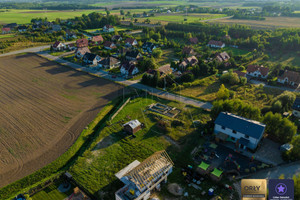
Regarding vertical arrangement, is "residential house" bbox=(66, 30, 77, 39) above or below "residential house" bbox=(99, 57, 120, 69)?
above

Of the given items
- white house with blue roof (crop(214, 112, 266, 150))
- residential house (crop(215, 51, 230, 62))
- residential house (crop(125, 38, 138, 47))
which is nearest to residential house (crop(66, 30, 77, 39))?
residential house (crop(125, 38, 138, 47))

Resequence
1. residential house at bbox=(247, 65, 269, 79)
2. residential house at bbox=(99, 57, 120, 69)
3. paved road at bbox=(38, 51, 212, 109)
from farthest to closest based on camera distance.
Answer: residential house at bbox=(99, 57, 120, 69) → residential house at bbox=(247, 65, 269, 79) → paved road at bbox=(38, 51, 212, 109)

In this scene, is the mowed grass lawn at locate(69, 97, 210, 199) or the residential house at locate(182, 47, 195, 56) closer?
the mowed grass lawn at locate(69, 97, 210, 199)

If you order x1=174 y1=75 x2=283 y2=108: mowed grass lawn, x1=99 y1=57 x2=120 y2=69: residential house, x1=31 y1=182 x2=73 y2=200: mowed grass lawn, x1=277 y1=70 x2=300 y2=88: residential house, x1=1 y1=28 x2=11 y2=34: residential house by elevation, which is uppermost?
x1=1 y1=28 x2=11 y2=34: residential house

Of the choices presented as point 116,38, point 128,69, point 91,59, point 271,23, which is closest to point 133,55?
point 128,69

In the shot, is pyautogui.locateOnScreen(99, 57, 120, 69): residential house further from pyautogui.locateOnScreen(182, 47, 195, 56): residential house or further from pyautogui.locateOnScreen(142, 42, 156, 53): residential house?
pyautogui.locateOnScreen(182, 47, 195, 56): residential house

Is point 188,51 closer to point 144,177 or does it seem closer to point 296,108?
point 296,108

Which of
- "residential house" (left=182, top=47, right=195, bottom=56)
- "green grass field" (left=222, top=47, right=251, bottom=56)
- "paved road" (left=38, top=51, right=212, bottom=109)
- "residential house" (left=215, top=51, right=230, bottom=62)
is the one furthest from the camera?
"green grass field" (left=222, top=47, right=251, bottom=56)

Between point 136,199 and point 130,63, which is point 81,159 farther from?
point 130,63

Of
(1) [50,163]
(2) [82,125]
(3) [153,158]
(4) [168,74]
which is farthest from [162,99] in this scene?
(1) [50,163]
